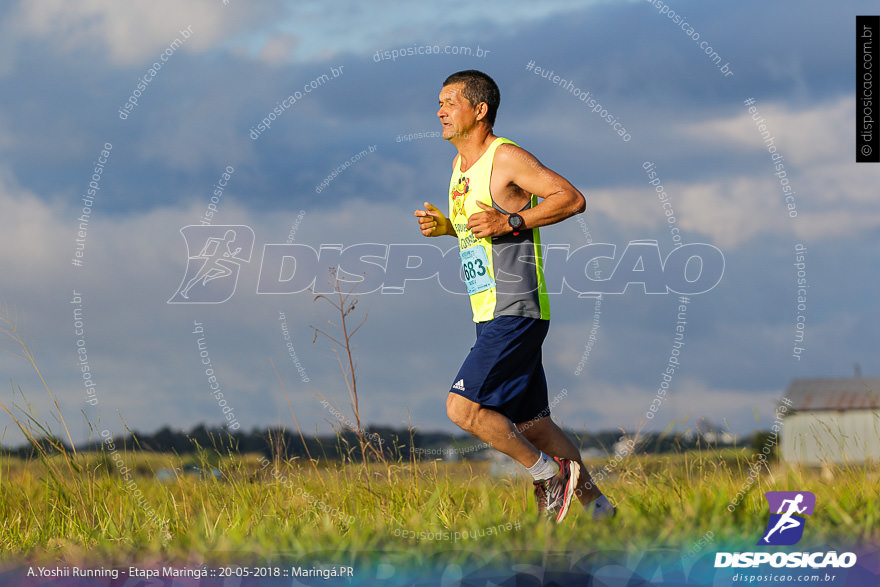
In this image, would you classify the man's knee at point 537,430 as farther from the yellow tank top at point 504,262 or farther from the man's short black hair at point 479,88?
the man's short black hair at point 479,88

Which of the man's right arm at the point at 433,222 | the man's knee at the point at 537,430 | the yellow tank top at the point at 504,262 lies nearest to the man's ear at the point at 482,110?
the yellow tank top at the point at 504,262

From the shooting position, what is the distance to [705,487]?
212 inches

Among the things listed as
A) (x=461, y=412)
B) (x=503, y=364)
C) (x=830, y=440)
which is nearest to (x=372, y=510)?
(x=461, y=412)

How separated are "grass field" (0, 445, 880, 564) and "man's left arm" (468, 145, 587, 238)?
169 centimetres

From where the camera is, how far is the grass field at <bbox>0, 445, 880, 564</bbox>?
14.0ft

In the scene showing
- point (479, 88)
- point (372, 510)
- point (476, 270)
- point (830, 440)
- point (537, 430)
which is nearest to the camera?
point (476, 270)

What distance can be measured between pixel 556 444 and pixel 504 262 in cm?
125

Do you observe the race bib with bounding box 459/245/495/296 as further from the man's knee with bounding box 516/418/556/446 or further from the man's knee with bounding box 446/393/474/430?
the man's knee with bounding box 516/418/556/446

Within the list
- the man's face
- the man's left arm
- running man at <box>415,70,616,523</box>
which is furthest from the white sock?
the man's face

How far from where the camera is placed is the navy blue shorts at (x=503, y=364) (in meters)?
4.68

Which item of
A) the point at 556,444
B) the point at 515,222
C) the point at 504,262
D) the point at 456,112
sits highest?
the point at 456,112

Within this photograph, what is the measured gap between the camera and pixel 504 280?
476 centimetres

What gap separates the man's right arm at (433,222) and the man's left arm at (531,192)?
535 millimetres

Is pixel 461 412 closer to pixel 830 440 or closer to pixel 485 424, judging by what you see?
pixel 485 424
